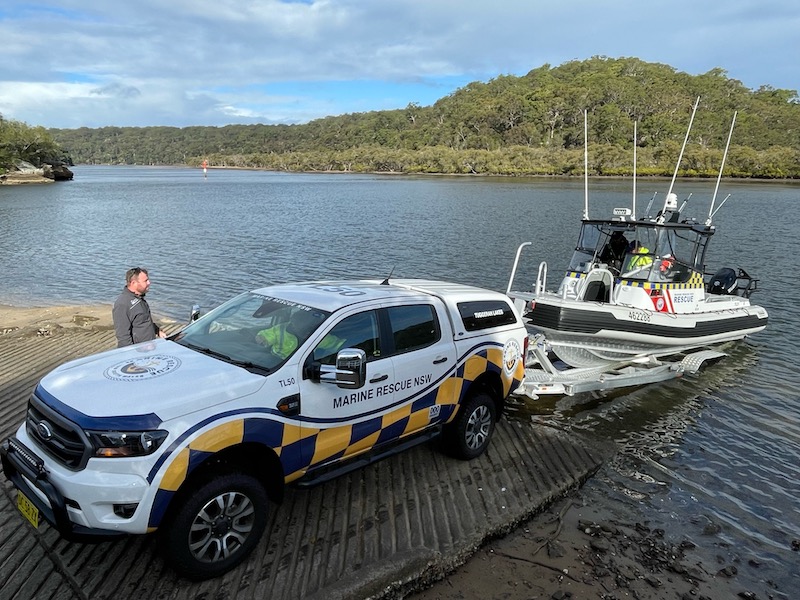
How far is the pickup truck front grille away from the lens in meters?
3.73

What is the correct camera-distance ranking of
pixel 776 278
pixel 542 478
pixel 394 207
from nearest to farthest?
pixel 542 478
pixel 776 278
pixel 394 207

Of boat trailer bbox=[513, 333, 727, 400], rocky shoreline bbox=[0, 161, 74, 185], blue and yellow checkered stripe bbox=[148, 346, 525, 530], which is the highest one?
blue and yellow checkered stripe bbox=[148, 346, 525, 530]

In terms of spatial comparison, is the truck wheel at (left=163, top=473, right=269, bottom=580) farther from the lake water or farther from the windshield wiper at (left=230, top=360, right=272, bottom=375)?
the lake water

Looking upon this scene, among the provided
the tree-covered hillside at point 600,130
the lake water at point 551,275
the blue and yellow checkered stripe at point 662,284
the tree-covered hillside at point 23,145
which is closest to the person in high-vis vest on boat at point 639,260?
the blue and yellow checkered stripe at point 662,284

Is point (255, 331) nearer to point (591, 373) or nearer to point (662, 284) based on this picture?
point (591, 373)

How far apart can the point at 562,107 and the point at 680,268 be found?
146301mm

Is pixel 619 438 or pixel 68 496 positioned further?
pixel 619 438

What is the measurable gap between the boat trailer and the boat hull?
244 mm

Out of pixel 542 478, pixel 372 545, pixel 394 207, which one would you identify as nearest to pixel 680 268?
pixel 542 478

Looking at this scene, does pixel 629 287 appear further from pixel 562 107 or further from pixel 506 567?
pixel 562 107

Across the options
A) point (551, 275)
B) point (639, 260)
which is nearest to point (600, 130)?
point (551, 275)

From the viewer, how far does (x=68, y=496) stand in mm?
3719

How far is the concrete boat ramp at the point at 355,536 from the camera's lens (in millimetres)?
4277

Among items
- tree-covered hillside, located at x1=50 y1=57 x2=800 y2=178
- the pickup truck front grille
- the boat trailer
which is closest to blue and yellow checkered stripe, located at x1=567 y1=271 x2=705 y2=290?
the boat trailer
